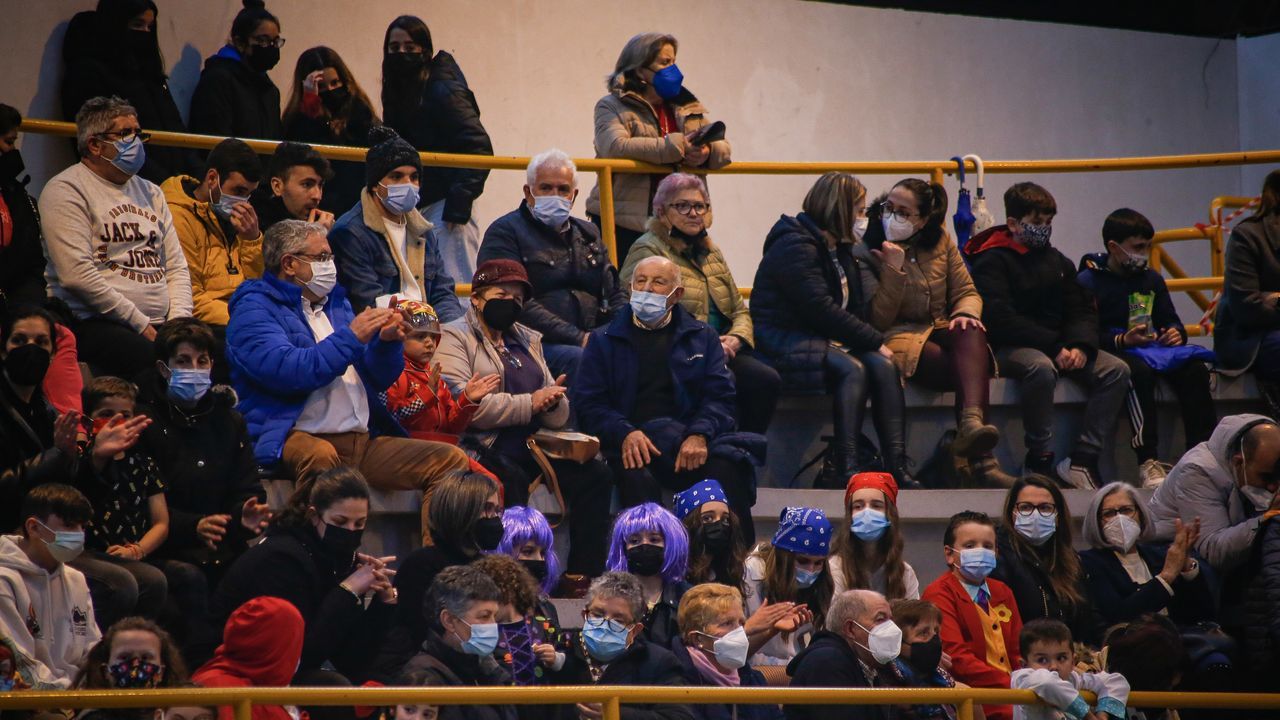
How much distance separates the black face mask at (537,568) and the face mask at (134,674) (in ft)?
6.11

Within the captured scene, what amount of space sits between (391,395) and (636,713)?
84.4 inches

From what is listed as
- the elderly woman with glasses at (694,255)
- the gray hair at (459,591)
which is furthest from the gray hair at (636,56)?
the gray hair at (459,591)

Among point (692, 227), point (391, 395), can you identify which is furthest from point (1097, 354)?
point (391, 395)

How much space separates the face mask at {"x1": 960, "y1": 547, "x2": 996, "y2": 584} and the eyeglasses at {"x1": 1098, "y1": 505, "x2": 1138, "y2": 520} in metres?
0.74

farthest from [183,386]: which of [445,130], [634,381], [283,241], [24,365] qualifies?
[445,130]

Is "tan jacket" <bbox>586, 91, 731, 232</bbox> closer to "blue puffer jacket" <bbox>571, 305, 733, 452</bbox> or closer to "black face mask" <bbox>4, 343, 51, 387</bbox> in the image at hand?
"blue puffer jacket" <bbox>571, 305, 733, 452</bbox>

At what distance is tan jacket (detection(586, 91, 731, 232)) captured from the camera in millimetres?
10477

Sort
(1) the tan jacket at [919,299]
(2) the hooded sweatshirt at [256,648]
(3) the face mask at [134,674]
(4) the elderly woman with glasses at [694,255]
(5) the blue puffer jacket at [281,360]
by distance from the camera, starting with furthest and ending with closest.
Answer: (1) the tan jacket at [919,299]
(4) the elderly woman with glasses at [694,255]
(5) the blue puffer jacket at [281,360]
(2) the hooded sweatshirt at [256,648]
(3) the face mask at [134,674]

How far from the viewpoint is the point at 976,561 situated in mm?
8242

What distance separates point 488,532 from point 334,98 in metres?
3.56

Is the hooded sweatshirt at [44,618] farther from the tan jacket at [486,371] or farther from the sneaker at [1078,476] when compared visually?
the sneaker at [1078,476]

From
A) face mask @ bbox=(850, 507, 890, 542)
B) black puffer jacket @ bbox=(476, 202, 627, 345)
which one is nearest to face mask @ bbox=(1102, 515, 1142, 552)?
face mask @ bbox=(850, 507, 890, 542)

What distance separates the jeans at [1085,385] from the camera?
9.96 meters

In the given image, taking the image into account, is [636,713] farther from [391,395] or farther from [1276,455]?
[1276,455]
